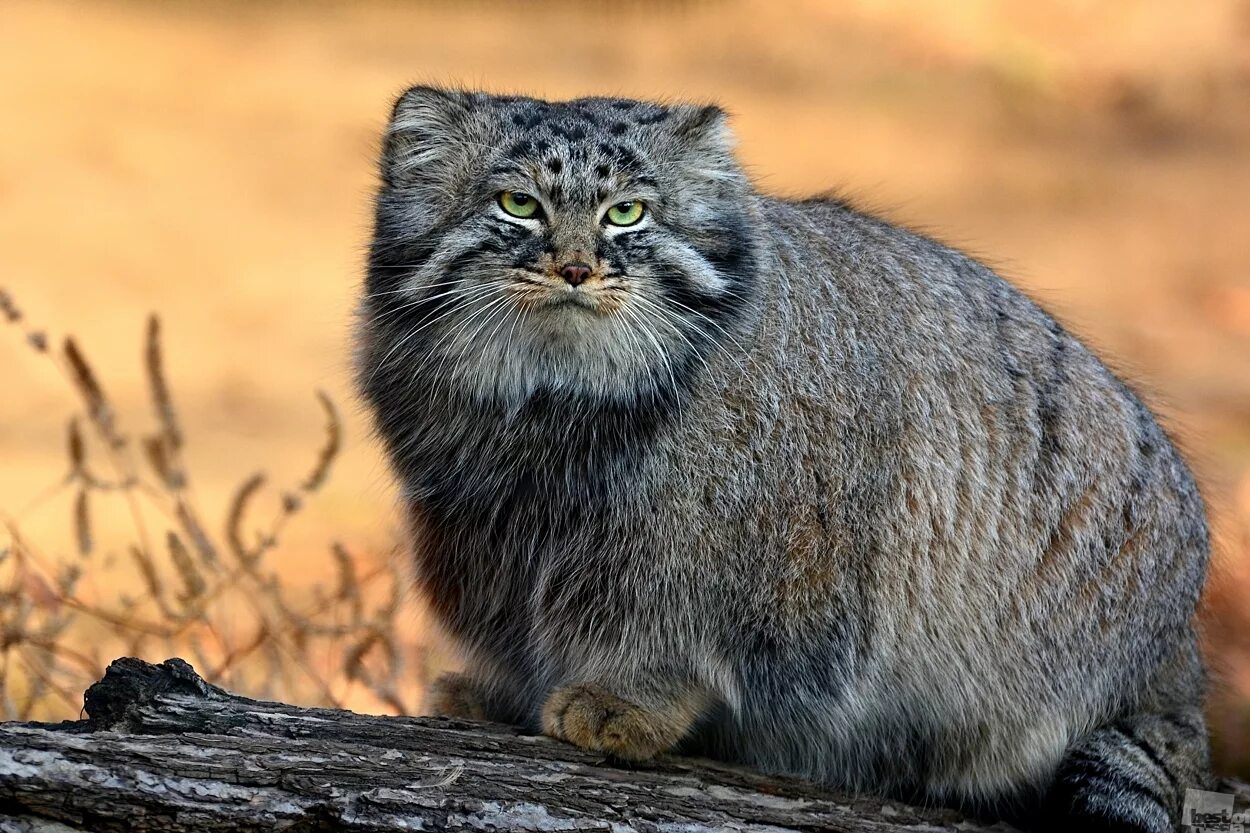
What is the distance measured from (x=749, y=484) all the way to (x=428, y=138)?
1291 millimetres

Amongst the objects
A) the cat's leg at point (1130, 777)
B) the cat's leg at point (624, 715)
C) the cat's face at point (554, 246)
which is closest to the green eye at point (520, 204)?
the cat's face at point (554, 246)

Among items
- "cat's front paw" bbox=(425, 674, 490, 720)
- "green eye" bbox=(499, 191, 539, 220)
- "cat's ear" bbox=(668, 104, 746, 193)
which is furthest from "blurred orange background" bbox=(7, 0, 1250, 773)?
"green eye" bbox=(499, 191, 539, 220)

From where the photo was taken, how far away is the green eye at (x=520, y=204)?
166 inches

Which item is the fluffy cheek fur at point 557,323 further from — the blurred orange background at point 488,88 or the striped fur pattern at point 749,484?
the blurred orange background at point 488,88

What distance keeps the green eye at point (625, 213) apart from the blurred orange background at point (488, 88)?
5.87m

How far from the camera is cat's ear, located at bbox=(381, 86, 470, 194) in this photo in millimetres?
4441

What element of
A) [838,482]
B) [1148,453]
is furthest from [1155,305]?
[838,482]

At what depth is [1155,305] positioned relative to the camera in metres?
13.1

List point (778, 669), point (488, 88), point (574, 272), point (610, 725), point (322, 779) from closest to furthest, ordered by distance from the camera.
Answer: point (322, 779) → point (574, 272) → point (610, 725) → point (778, 669) → point (488, 88)

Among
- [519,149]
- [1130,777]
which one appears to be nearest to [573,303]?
[519,149]

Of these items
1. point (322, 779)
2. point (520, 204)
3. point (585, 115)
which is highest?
point (585, 115)

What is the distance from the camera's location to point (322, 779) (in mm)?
3873

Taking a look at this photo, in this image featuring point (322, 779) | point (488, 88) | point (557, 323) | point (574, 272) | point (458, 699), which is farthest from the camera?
point (488, 88)

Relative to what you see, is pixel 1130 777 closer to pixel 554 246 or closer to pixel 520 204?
pixel 554 246
